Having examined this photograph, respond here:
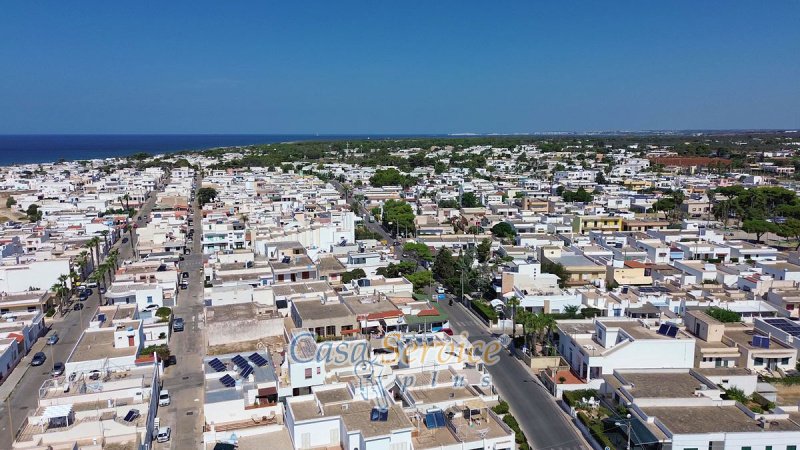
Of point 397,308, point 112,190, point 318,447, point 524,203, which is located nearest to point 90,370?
point 318,447

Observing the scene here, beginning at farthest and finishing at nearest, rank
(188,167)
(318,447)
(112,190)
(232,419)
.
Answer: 1. (188,167)
2. (112,190)
3. (232,419)
4. (318,447)

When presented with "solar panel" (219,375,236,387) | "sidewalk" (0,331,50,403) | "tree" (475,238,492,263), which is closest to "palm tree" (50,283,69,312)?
"sidewalk" (0,331,50,403)

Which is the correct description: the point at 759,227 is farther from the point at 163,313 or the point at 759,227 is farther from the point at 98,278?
the point at 98,278

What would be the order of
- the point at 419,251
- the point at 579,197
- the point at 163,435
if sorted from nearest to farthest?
the point at 163,435
the point at 419,251
the point at 579,197

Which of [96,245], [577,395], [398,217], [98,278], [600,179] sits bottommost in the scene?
[577,395]

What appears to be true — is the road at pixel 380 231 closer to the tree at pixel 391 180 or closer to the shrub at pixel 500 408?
the tree at pixel 391 180

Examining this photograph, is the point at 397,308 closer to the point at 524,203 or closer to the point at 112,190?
the point at 524,203

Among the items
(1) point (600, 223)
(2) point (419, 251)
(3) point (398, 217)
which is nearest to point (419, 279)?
(2) point (419, 251)

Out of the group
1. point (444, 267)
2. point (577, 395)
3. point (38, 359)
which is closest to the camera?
point (577, 395)
